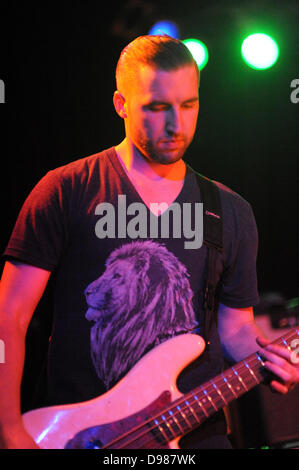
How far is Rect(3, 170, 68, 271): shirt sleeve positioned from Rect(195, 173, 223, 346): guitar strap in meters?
0.61

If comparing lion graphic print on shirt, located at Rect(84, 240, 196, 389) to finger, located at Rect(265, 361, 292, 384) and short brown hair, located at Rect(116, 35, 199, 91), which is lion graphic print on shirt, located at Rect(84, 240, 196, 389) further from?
short brown hair, located at Rect(116, 35, 199, 91)

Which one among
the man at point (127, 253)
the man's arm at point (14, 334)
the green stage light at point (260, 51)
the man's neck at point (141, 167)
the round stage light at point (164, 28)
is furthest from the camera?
the green stage light at point (260, 51)

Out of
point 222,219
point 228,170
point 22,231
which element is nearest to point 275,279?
point 228,170

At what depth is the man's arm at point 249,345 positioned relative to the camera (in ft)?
6.34

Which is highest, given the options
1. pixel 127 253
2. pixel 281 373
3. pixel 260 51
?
pixel 260 51

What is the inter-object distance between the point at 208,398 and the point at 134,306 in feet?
1.45

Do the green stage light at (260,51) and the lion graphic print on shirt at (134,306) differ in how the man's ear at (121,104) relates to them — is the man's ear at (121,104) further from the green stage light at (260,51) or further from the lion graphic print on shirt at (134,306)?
the green stage light at (260,51)

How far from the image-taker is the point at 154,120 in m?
2.01

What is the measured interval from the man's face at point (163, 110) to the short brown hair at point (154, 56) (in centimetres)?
3

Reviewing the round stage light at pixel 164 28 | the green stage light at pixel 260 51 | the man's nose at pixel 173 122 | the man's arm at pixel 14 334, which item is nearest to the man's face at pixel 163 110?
the man's nose at pixel 173 122

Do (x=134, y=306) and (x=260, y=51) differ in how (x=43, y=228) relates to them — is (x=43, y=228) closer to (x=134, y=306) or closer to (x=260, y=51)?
(x=134, y=306)

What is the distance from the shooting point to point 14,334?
174 cm

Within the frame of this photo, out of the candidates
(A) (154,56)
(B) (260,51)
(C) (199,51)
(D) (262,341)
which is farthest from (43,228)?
(B) (260,51)

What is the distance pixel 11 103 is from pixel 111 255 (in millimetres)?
1433
